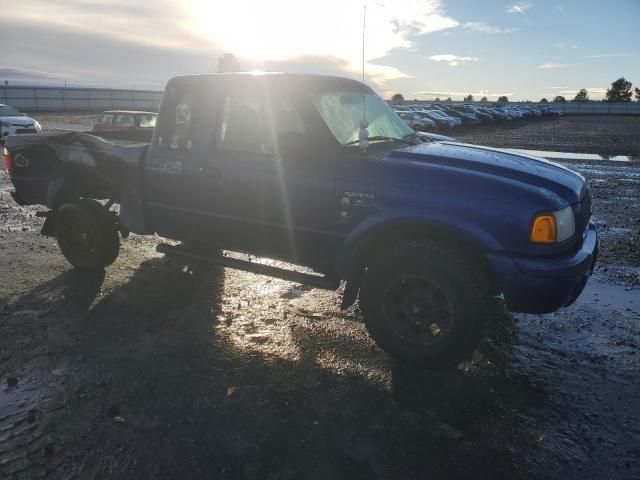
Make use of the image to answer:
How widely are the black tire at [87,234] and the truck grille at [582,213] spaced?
4595 millimetres

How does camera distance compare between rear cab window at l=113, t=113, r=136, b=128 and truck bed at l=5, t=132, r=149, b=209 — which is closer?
truck bed at l=5, t=132, r=149, b=209

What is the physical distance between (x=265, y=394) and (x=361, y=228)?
135 centimetres

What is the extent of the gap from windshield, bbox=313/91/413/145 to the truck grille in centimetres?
165

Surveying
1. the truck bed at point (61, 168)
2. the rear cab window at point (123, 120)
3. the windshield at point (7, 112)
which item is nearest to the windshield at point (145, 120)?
the rear cab window at point (123, 120)

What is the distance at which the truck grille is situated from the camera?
3.46 m

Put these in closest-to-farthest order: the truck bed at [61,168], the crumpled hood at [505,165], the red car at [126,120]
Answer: the crumpled hood at [505,165] → the truck bed at [61,168] → the red car at [126,120]

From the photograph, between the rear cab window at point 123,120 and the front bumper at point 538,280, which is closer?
the front bumper at point 538,280

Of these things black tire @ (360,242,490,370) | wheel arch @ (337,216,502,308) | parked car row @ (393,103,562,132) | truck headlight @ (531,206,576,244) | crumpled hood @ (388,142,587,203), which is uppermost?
parked car row @ (393,103,562,132)

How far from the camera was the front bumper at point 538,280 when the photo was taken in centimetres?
311

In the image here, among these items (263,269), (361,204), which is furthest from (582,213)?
(263,269)

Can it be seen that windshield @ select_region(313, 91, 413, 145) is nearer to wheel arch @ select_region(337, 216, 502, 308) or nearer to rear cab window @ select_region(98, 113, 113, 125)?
wheel arch @ select_region(337, 216, 502, 308)

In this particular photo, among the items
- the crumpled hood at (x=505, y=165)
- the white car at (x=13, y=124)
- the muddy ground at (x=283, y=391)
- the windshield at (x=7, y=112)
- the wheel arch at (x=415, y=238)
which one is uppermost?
the windshield at (x=7, y=112)

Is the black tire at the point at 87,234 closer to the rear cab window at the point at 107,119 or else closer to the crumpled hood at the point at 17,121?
the rear cab window at the point at 107,119

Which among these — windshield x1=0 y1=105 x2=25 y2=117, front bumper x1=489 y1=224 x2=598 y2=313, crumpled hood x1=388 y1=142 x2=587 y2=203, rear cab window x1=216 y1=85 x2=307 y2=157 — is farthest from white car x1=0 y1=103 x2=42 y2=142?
front bumper x1=489 y1=224 x2=598 y2=313
